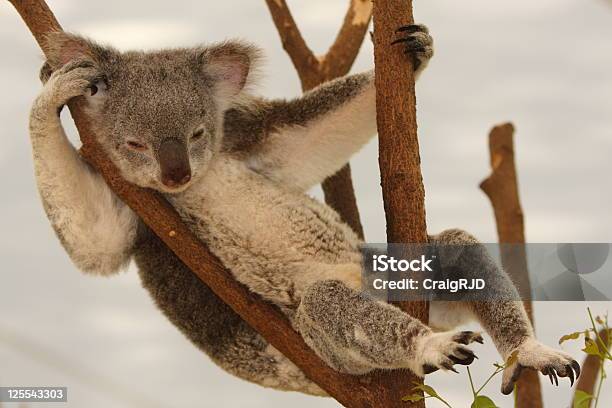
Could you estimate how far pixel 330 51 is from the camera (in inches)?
182

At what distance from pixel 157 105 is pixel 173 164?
0.33m

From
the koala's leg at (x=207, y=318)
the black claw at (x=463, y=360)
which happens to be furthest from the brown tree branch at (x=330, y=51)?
the black claw at (x=463, y=360)

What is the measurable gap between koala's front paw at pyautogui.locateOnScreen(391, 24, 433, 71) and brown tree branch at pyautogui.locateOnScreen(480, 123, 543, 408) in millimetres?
1252

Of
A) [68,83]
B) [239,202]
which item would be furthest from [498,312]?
[68,83]

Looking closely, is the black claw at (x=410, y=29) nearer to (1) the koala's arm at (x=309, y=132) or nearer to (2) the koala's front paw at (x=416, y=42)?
(2) the koala's front paw at (x=416, y=42)

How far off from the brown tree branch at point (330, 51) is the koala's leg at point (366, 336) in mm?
886

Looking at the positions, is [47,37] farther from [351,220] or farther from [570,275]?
[570,275]

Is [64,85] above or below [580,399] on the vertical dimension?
above

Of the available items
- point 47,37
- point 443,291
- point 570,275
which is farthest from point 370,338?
point 47,37

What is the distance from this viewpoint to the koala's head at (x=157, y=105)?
3.30m

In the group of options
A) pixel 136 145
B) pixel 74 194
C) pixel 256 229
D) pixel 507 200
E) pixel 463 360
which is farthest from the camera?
pixel 507 200

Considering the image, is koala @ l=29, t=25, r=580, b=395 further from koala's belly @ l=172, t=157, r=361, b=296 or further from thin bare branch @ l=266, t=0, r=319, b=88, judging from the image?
thin bare branch @ l=266, t=0, r=319, b=88

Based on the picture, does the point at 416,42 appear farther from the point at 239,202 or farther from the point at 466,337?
the point at 466,337

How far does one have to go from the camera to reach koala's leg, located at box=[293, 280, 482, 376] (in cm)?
285
